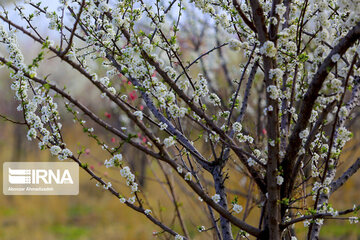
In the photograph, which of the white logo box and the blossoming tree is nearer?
the blossoming tree

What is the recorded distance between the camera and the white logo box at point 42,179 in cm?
882

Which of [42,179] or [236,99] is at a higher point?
[42,179]

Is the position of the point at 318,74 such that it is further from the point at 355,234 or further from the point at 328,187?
the point at 355,234

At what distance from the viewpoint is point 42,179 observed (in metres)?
8.79

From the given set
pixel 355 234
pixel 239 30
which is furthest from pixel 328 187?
pixel 355 234

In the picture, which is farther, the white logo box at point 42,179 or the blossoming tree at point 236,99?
the white logo box at point 42,179

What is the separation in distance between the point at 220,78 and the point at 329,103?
4.62 m

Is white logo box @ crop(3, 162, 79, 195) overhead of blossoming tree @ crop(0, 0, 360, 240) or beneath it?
overhead

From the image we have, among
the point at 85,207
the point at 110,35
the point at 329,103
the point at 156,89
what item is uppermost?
the point at 85,207

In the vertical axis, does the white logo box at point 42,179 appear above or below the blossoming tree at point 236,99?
above

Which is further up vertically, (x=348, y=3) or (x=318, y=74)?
(x=348, y=3)

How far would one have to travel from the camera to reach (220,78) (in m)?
5.99

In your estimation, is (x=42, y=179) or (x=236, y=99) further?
(x=42, y=179)

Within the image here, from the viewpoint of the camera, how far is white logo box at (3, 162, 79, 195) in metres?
8.82
